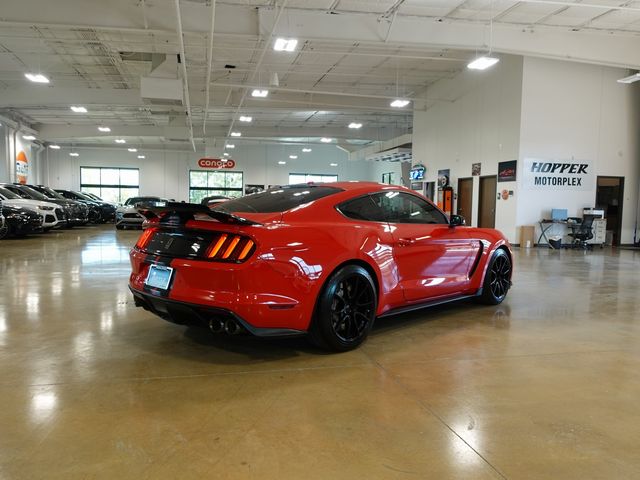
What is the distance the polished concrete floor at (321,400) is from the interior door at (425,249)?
0.38 m

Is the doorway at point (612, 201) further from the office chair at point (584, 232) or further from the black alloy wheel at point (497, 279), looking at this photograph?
the black alloy wheel at point (497, 279)

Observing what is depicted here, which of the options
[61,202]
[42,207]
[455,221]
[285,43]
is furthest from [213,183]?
[455,221]

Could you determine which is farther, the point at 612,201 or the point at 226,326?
the point at 612,201

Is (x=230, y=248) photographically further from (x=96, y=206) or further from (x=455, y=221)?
(x=96, y=206)

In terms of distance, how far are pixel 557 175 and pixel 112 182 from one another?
2872 cm

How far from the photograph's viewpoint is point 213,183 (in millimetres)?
33188

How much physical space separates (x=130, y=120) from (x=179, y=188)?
886cm

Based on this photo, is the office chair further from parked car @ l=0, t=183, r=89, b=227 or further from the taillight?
parked car @ l=0, t=183, r=89, b=227

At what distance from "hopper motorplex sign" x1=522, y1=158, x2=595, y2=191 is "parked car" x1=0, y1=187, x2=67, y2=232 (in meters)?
13.3

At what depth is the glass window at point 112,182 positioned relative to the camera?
31.8 meters

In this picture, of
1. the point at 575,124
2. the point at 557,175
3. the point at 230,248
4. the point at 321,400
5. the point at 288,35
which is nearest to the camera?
the point at 321,400

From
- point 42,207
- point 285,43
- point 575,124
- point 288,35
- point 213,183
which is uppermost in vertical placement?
point 288,35

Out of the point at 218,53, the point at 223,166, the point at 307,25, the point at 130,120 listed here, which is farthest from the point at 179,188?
the point at 307,25

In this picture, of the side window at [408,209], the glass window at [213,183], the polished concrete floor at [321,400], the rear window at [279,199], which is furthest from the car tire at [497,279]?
the glass window at [213,183]
